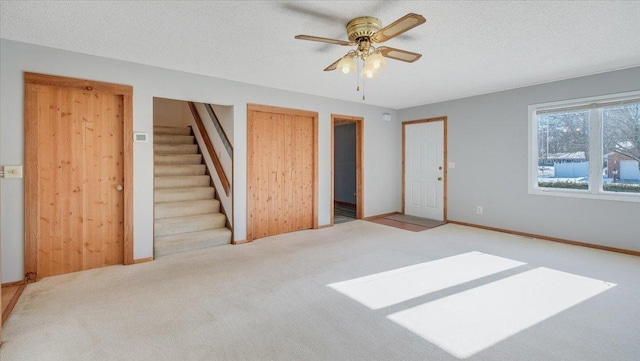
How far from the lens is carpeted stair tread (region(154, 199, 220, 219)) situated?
173 inches

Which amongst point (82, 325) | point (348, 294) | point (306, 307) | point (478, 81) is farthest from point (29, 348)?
point (478, 81)

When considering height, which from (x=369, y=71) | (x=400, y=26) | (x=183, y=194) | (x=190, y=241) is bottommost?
(x=190, y=241)

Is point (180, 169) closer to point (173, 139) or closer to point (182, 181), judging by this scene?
point (182, 181)

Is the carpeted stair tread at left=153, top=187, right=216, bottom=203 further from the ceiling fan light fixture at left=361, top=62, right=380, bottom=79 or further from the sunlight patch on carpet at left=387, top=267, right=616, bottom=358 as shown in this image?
the sunlight patch on carpet at left=387, top=267, right=616, bottom=358

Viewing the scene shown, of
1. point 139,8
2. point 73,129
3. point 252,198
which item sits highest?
point 139,8

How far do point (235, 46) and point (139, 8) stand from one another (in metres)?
0.94

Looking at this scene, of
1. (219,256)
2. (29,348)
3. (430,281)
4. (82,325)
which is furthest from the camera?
(219,256)

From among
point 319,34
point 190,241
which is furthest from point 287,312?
point 319,34

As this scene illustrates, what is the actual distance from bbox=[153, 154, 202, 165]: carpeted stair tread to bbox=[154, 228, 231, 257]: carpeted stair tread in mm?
1671

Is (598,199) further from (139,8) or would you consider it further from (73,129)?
(73,129)

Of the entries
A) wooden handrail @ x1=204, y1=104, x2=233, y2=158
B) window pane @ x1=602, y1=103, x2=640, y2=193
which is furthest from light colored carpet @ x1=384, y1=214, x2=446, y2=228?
wooden handrail @ x1=204, y1=104, x2=233, y2=158

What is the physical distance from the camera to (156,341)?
2072 millimetres

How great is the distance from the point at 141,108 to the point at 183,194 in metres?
1.58

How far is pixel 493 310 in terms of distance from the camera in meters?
2.48
